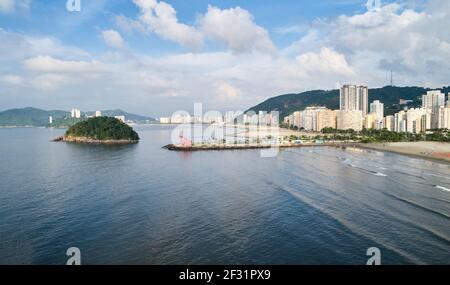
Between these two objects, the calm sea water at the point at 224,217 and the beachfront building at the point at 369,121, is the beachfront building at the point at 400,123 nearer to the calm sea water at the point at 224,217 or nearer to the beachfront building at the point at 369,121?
the beachfront building at the point at 369,121

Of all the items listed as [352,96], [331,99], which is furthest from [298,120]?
[331,99]

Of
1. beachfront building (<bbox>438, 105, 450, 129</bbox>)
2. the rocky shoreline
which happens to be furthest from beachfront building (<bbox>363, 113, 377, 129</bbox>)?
the rocky shoreline

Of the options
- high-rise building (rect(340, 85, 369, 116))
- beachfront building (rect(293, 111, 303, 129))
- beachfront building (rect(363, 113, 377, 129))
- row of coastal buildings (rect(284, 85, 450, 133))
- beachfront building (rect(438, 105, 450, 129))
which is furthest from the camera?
high-rise building (rect(340, 85, 369, 116))

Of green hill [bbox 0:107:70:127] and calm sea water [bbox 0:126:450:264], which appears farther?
green hill [bbox 0:107:70:127]

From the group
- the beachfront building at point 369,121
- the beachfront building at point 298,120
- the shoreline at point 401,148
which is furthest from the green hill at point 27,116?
the shoreline at point 401,148

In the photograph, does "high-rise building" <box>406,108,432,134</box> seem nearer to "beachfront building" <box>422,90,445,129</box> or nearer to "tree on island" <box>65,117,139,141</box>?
"beachfront building" <box>422,90,445,129</box>

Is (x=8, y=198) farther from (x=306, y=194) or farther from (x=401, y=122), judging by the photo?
(x=401, y=122)

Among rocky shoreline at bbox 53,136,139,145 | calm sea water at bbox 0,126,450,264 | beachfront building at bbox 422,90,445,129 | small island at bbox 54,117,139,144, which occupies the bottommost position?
calm sea water at bbox 0,126,450,264
